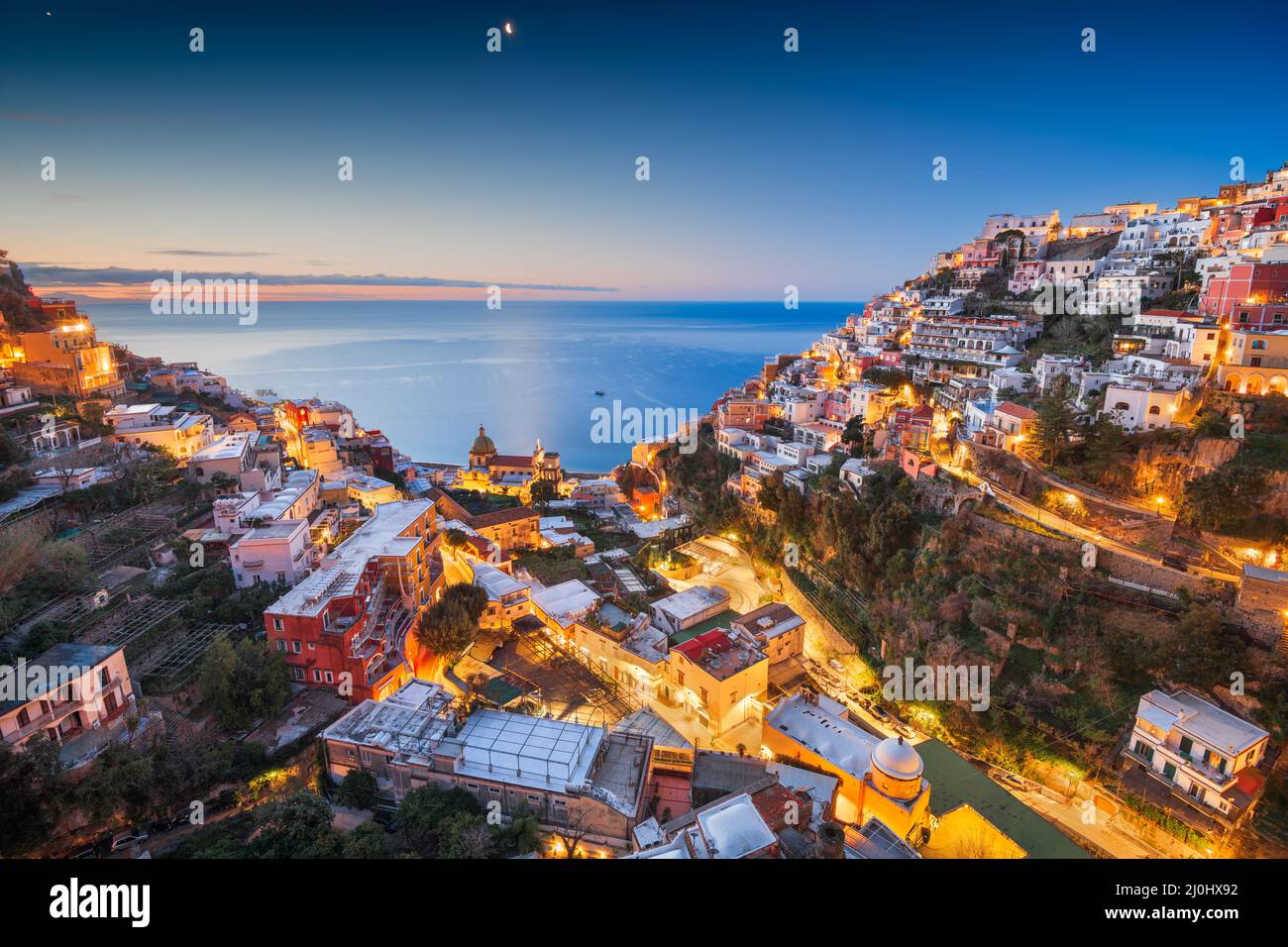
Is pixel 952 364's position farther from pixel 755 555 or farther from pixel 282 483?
pixel 282 483

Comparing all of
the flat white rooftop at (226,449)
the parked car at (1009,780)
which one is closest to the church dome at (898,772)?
the parked car at (1009,780)

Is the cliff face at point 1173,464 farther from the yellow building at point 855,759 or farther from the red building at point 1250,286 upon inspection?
the yellow building at point 855,759

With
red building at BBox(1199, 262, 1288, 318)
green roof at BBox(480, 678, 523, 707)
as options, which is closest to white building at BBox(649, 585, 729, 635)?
green roof at BBox(480, 678, 523, 707)

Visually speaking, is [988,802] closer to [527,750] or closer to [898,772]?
[898,772]

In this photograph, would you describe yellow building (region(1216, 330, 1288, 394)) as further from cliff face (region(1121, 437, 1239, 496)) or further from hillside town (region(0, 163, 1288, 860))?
cliff face (region(1121, 437, 1239, 496))

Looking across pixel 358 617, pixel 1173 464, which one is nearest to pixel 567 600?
pixel 358 617
